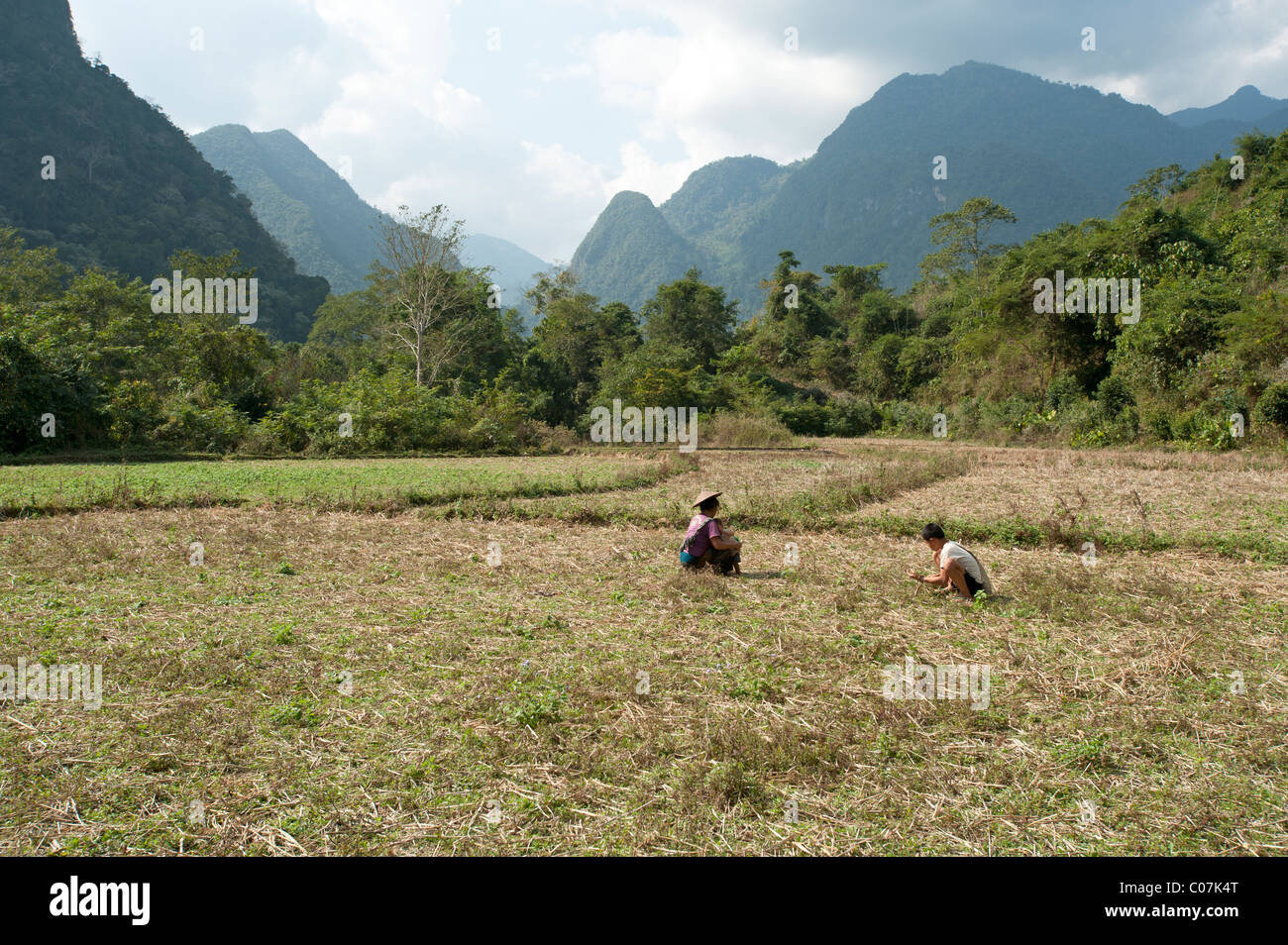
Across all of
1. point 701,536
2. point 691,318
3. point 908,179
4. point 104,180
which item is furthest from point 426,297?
point 908,179

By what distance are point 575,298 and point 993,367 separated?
84.4ft

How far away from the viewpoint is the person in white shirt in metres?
6.53

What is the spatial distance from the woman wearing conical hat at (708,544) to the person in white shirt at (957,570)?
2.02m

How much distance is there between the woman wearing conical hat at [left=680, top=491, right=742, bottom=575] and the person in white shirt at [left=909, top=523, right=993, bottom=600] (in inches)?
79.4

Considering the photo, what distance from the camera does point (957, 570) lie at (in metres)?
6.53

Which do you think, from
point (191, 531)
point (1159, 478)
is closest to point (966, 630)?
point (191, 531)

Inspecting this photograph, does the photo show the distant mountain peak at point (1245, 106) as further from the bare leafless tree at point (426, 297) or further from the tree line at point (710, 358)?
the bare leafless tree at point (426, 297)

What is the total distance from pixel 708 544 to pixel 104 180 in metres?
80.9

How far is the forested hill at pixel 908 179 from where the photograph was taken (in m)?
122

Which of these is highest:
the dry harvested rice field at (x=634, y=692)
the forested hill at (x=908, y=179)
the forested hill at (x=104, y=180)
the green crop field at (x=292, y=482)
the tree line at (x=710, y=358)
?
the forested hill at (x=908, y=179)

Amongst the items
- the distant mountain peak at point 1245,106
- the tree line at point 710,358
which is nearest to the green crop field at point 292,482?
the tree line at point 710,358

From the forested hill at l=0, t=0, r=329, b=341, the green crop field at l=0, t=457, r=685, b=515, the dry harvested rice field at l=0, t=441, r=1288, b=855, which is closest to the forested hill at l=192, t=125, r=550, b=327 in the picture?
the forested hill at l=0, t=0, r=329, b=341

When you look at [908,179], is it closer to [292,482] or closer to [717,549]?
[292,482]

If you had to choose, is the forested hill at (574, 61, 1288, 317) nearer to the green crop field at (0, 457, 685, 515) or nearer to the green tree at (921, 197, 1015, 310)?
the green tree at (921, 197, 1015, 310)
